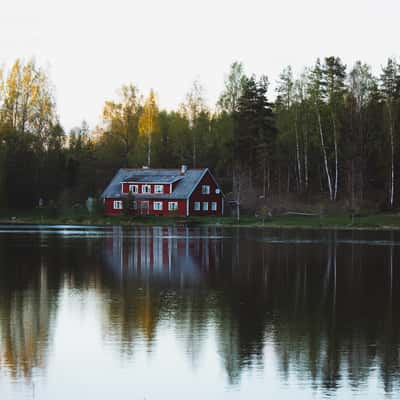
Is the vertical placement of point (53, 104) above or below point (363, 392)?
above

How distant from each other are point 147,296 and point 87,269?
8716 mm

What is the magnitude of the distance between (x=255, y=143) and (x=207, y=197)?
7.29 m

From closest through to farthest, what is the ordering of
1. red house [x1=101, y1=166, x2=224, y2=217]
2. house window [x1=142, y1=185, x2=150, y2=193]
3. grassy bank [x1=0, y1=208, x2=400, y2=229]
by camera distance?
1. grassy bank [x1=0, y1=208, x2=400, y2=229]
2. red house [x1=101, y1=166, x2=224, y2=217]
3. house window [x1=142, y1=185, x2=150, y2=193]

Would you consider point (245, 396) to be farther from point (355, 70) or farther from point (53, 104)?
point (53, 104)

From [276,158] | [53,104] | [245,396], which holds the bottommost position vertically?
[245,396]

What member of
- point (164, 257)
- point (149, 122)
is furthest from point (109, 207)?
point (164, 257)

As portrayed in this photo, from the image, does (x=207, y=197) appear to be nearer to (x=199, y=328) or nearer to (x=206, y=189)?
(x=206, y=189)

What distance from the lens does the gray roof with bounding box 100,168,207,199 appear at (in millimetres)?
85375

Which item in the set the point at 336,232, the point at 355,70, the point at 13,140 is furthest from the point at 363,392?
the point at 13,140

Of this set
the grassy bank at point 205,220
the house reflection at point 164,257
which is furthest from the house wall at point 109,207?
the house reflection at point 164,257

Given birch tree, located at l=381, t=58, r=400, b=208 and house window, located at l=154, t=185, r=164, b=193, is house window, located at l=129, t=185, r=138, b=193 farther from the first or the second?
birch tree, located at l=381, t=58, r=400, b=208

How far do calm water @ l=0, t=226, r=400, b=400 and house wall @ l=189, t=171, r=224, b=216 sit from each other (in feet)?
151

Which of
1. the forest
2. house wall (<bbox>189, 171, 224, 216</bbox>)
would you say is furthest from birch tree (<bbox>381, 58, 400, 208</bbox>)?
house wall (<bbox>189, 171, 224, 216</bbox>)

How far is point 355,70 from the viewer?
260 ft
